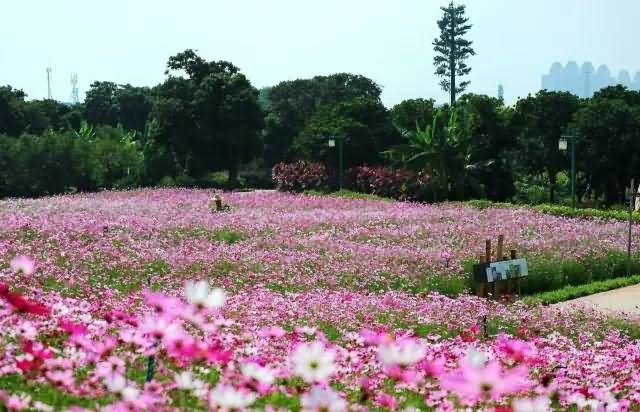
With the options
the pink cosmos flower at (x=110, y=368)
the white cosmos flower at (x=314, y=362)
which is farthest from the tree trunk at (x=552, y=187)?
the white cosmos flower at (x=314, y=362)

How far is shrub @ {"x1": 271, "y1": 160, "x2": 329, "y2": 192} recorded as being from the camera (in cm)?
4109

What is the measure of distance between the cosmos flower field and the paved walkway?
210 centimetres

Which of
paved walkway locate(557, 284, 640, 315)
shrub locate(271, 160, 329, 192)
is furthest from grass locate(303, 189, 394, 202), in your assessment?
Answer: paved walkway locate(557, 284, 640, 315)

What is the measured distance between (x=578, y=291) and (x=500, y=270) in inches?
103

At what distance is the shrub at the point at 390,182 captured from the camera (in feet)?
116

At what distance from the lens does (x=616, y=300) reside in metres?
16.4

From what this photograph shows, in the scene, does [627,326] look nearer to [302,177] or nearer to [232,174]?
[302,177]

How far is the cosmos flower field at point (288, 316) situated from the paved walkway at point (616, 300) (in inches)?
82.8

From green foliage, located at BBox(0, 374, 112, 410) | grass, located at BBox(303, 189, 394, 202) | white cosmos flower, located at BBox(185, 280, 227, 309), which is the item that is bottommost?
grass, located at BBox(303, 189, 394, 202)

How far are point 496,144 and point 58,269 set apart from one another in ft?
92.5

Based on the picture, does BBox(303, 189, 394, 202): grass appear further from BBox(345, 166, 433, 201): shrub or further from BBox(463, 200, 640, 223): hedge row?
A: BBox(463, 200, 640, 223): hedge row

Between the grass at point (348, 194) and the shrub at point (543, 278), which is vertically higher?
the grass at point (348, 194)

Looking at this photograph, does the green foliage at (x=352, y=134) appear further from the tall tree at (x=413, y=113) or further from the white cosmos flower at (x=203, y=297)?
the white cosmos flower at (x=203, y=297)

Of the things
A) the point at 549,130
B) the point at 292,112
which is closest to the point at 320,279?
the point at 549,130
